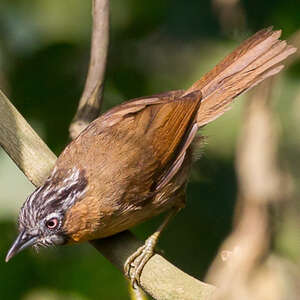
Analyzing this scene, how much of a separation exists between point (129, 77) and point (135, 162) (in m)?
0.65

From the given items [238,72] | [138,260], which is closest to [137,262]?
[138,260]

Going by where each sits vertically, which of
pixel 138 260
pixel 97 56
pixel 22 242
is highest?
pixel 97 56

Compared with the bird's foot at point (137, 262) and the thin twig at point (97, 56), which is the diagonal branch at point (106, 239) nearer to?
the bird's foot at point (137, 262)

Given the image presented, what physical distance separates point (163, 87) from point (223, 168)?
2.02 ft

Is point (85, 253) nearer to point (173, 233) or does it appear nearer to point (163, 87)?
point (173, 233)

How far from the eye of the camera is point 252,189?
1.14 meters

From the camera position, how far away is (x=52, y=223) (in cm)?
303

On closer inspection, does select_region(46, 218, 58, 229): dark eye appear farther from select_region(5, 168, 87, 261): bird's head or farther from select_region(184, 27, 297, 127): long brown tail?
select_region(184, 27, 297, 127): long brown tail

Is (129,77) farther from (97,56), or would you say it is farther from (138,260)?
(138,260)

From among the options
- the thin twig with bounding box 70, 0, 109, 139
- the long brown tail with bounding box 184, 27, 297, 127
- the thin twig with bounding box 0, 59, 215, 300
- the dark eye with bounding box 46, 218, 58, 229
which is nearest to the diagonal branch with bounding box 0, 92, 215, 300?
the thin twig with bounding box 0, 59, 215, 300

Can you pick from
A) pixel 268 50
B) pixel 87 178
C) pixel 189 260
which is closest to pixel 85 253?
pixel 87 178

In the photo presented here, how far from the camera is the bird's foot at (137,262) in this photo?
8.93ft

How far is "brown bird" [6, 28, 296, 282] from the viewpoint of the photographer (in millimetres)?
2988

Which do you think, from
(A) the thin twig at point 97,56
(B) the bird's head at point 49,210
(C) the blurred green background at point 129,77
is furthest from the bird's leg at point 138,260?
(A) the thin twig at point 97,56
